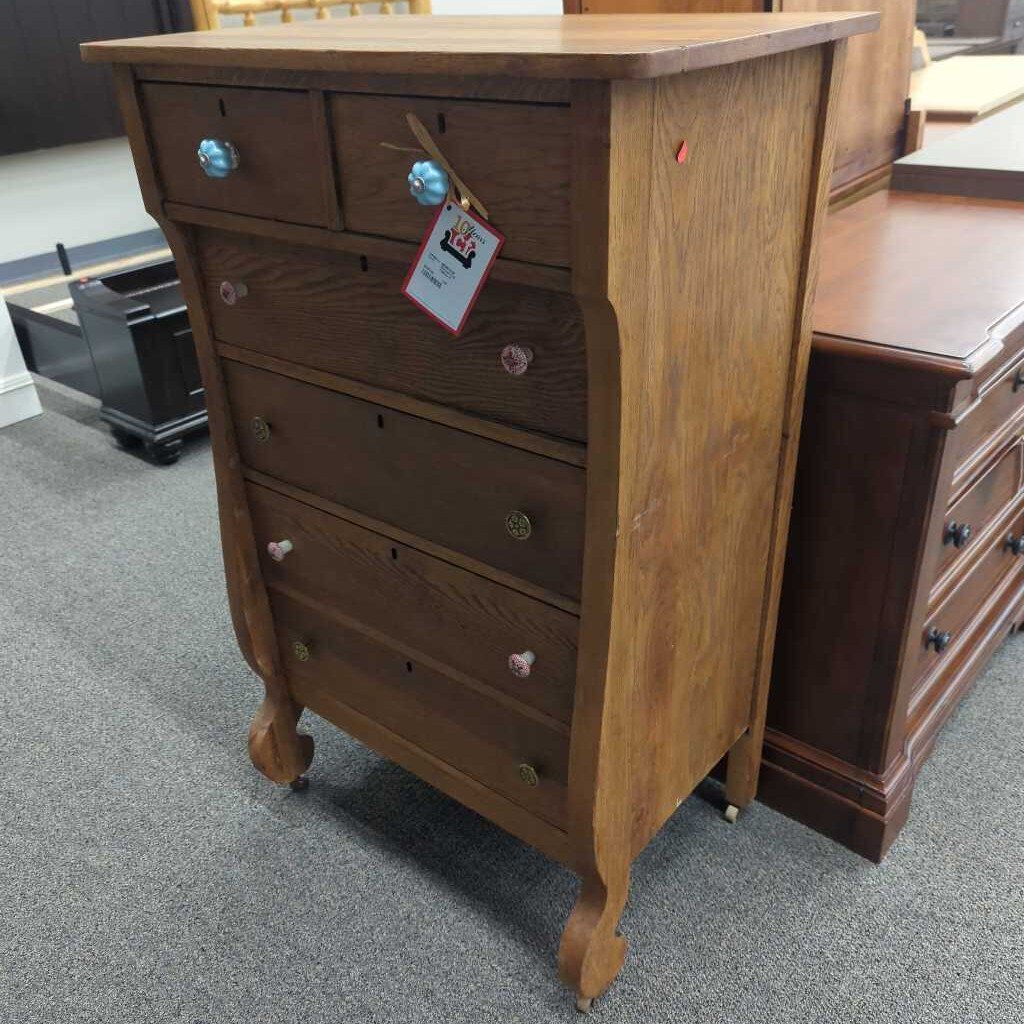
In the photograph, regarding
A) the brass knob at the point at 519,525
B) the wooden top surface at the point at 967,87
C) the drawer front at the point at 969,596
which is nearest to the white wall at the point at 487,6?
the wooden top surface at the point at 967,87

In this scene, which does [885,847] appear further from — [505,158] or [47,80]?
[47,80]

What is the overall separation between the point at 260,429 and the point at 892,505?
32.0 inches

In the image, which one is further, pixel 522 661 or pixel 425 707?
pixel 425 707

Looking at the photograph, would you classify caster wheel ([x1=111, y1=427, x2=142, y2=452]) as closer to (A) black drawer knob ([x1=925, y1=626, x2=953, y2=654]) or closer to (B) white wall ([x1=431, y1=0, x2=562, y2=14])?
(B) white wall ([x1=431, y1=0, x2=562, y2=14])

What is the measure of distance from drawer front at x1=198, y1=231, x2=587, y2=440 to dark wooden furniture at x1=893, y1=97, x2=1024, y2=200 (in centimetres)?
118

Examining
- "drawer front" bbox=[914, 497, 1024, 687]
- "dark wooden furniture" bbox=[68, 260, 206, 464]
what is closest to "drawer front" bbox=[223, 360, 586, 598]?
"drawer front" bbox=[914, 497, 1024, 687]

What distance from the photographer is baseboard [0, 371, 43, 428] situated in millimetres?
2805

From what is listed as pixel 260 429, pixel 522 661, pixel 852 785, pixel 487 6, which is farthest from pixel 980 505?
pixel 487 6

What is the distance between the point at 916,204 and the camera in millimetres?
1666

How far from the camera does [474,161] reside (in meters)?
0.81

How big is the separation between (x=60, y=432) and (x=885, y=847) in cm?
245

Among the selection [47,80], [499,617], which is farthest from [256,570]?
[47,80]

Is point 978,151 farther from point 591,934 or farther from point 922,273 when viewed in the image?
point 591,934

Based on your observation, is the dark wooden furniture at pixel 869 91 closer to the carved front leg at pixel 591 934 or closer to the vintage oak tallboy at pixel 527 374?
the vintage oak tallboy at pixel 527 374
